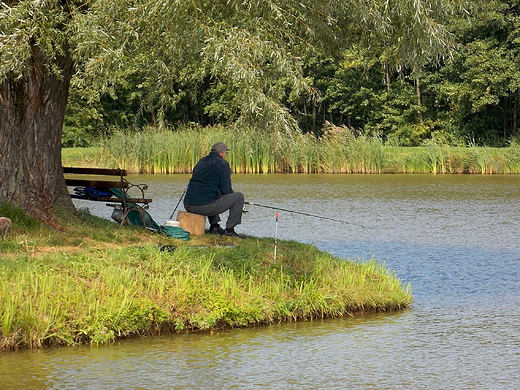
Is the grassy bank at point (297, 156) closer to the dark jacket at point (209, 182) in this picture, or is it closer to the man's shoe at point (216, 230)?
the man's shoe at point (216, 230)

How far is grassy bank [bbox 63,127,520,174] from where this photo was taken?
32.2 meters

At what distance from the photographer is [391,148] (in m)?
35.9

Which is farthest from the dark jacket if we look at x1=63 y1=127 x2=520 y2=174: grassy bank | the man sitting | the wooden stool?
x1=63 y1=127 x2=520 y2=174: grassy bank

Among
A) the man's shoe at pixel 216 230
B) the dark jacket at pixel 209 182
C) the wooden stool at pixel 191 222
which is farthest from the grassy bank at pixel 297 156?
the wooden stool at pixel 191 222

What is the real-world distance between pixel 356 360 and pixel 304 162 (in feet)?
82.0

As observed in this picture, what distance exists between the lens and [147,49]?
11.6 meters

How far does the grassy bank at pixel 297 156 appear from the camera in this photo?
32219 mm

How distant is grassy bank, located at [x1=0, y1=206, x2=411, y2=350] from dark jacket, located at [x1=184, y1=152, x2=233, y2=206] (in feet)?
2.31

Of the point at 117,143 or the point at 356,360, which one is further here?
the point at 117,143

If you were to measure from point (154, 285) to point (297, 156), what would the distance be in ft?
77.2

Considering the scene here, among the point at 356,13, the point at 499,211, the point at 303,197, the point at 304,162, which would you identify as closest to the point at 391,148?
the point at 304,162

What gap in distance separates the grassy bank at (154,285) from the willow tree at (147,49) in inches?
33.8

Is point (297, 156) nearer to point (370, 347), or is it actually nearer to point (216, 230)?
point (216, 230)

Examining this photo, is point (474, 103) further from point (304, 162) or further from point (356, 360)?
point (356, 360)
